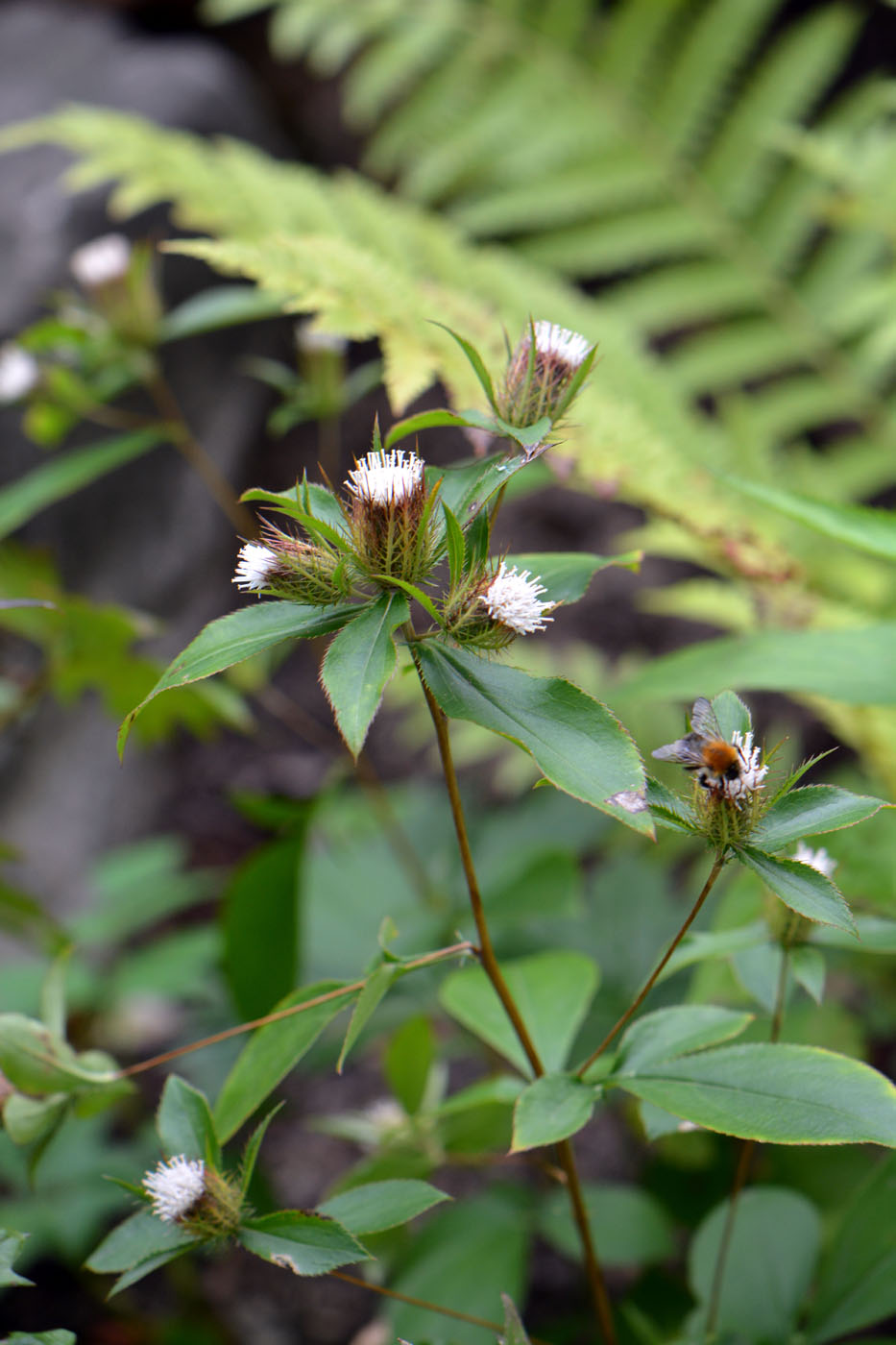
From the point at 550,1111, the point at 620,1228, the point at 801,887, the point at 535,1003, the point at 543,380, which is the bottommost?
the point at 620,1228

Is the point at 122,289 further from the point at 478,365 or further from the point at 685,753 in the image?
the point at 685,753

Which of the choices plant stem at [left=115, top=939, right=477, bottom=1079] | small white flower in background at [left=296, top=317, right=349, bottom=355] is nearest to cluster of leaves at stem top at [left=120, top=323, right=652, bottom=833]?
plant stem at [left=115, top=939, right=477, bottom=1079]

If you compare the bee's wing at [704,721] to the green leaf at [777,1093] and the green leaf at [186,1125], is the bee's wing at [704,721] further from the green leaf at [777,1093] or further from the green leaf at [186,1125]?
the green leaf at [186,1125]

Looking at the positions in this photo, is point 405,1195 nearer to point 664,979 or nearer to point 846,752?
point 664,979

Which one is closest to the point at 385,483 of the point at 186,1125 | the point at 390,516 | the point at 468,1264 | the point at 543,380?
the point at 390,516

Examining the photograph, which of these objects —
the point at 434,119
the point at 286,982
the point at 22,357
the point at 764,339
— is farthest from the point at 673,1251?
the point at 434,119
